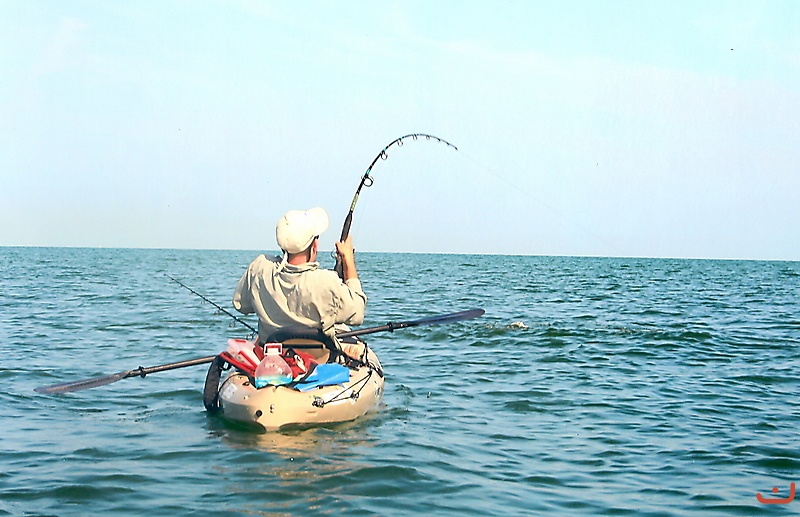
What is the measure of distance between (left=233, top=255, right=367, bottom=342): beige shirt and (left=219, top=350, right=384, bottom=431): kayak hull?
55cm

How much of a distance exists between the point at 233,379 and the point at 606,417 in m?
3.77

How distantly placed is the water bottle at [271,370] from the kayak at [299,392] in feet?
0.15

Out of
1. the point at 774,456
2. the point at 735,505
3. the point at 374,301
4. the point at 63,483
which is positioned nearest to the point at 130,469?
the point at 63,483

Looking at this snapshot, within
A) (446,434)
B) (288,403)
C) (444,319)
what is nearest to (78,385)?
(288,403)

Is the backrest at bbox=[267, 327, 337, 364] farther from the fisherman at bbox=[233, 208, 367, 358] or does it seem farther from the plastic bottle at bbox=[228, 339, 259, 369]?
the plastic bottle at bbox=[228, 339, 259, 369]

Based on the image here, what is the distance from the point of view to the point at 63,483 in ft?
20.8

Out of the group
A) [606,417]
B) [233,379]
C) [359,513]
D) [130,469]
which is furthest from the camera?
[606,417]

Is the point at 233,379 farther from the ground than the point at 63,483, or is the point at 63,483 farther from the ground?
the point at 233,379

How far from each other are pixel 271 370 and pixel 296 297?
67 centimetres

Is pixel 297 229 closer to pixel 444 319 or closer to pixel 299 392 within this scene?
pixel 299 392

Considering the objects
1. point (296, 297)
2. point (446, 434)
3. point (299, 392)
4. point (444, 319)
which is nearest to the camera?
point (299, 392)

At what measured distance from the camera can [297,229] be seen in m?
7.81

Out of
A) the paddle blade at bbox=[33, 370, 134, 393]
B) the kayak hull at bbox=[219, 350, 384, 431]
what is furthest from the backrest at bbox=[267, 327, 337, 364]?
the paddle blade at bbox=[33, 370, 134, 393]

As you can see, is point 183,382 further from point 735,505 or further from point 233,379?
point 735,505
